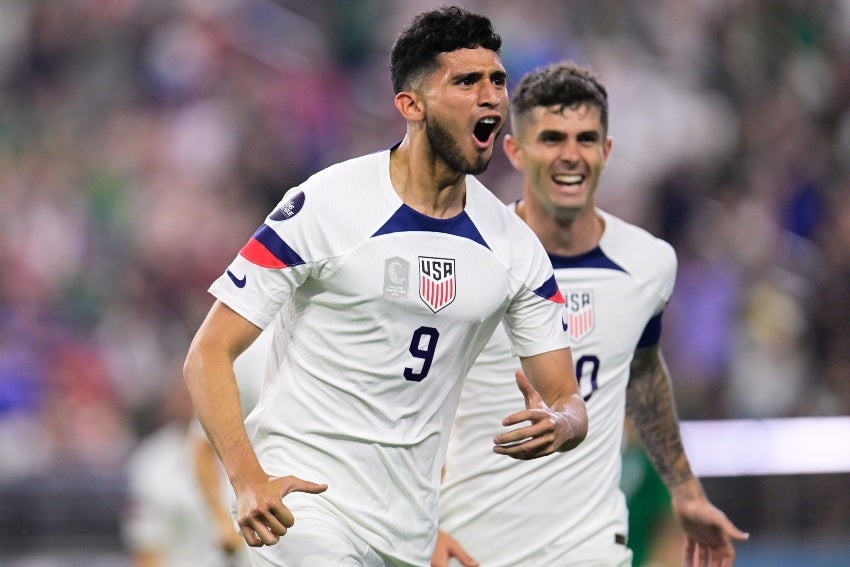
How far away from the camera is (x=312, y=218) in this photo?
14.3 feet

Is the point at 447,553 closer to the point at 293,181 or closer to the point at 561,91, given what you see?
the point at 561,91

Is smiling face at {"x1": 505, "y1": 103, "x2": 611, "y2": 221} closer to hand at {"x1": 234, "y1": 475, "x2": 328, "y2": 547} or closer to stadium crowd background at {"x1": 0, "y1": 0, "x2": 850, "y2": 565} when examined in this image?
hand at {"x1": 234, "y1": 475, "x2": 328, "y2": 547}

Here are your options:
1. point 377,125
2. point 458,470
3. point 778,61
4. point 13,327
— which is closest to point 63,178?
point 13,327

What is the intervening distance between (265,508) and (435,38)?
59.7 inches

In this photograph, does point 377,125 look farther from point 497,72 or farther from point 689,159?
point 497,72

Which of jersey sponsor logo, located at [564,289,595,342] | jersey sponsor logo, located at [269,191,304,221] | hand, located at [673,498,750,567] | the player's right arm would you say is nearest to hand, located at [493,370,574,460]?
the player's right arm

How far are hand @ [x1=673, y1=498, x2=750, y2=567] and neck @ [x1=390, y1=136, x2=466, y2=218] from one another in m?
1.79

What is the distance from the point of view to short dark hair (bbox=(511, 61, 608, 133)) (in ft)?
18.5

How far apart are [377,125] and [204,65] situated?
4.89 feet

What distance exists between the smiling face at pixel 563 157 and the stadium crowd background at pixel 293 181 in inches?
201

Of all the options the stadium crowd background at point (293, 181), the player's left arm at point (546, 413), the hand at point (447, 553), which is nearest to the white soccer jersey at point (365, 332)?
the player's left arm at point (546, 413)

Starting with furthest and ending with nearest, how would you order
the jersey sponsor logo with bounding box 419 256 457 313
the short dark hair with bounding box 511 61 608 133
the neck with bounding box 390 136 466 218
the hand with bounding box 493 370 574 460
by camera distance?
the short dark hair with bounding box 511 61 608 133 → the neck with bounding box 390 136 466 218 → the jersey sponsor logo with bounding box 419 256 457 313 → the hand with bounding box 493 370 574 460

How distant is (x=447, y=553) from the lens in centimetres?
530

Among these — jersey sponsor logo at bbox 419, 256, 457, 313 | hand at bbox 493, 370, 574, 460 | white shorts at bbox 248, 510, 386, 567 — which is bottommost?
white shorts at bbox 248, 510, 386, 567
